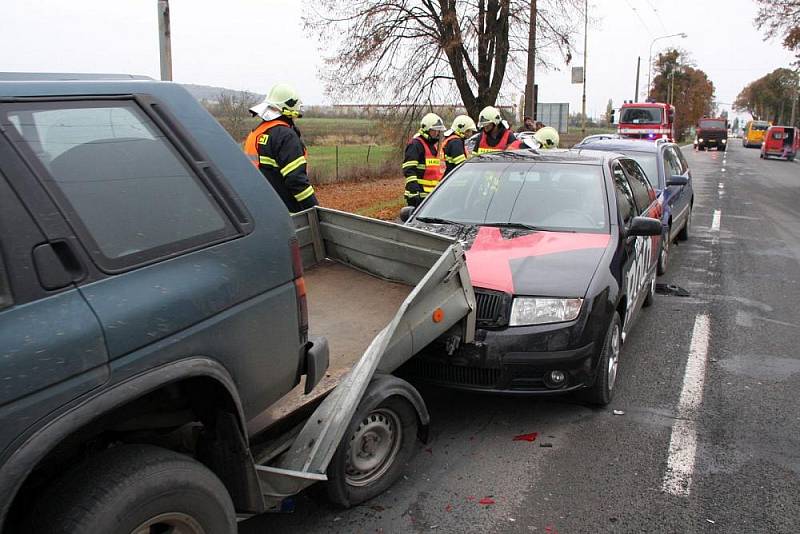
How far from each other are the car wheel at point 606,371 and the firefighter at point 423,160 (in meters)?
4.15

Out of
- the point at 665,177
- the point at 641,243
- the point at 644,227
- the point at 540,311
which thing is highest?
the point at 665,177

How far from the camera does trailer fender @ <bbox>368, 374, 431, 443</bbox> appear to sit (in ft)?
10.5

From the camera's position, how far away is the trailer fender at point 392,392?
320 centimetres

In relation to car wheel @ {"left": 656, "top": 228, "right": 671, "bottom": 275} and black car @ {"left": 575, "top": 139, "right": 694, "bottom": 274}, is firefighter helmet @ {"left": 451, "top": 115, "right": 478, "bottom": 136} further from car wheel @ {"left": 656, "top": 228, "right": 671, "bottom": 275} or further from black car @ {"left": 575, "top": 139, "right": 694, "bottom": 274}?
car wheel @ {"left": 656, "top": 228, "right": 671, "bottom": 275}

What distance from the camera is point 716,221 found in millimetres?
13852

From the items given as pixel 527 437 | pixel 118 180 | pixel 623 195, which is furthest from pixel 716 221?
pixel 118 180

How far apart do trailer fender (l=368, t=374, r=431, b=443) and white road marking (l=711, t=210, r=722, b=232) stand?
10.9 m

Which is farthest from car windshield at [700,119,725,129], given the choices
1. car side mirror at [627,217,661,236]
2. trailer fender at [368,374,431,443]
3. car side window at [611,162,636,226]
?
trailer fender at [368,374,431,443]

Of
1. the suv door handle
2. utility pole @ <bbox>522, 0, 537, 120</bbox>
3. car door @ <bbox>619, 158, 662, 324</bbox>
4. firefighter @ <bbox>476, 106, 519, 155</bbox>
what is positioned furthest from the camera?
utility pole @ <bbox>522, 0, 537, 120</bbox>

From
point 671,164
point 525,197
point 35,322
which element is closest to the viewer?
point 35,322

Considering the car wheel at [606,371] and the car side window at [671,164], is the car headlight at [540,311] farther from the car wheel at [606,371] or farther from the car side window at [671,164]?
the car side window at [671,164]

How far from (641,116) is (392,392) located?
31.7 metres

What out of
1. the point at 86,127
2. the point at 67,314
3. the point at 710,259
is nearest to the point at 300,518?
the point at 67,314

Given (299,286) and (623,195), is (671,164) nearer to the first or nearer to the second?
(623,195)
